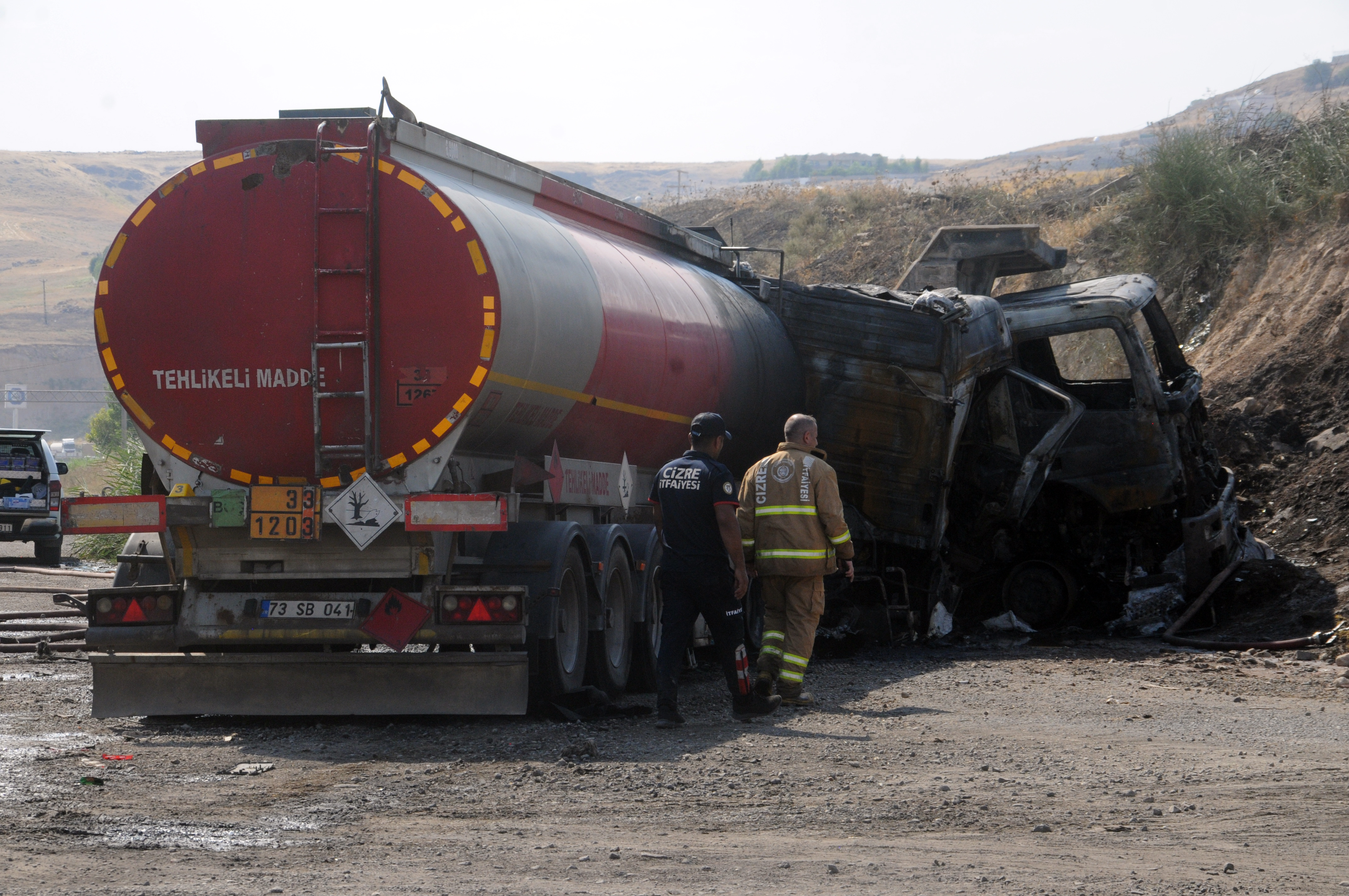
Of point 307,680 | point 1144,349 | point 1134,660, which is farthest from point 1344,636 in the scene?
point 307,680

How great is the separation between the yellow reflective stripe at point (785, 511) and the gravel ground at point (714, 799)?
1.14 metres

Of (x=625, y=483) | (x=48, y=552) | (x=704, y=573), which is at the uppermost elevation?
(x=625, y=483)

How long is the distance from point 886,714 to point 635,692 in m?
1.98

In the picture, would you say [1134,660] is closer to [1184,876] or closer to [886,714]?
[886,714]

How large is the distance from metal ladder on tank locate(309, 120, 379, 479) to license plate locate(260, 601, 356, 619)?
668 millimetres

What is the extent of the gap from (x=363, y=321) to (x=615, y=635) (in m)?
2.69

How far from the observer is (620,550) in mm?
8602

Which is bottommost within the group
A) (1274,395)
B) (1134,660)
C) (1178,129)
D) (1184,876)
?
(1134,660)

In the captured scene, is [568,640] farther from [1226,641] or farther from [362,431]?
[1226,641]

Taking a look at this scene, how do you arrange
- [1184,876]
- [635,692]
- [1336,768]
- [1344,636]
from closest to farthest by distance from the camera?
1. [1184,876]
2. [1336,768]
3. [635,692]
4. [1344,636]

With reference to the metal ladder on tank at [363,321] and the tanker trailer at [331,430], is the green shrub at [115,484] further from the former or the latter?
the metal ladder on tank at [363,321]

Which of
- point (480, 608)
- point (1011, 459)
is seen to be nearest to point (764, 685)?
point (480, 608)

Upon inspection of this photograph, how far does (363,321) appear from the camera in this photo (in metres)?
7.11

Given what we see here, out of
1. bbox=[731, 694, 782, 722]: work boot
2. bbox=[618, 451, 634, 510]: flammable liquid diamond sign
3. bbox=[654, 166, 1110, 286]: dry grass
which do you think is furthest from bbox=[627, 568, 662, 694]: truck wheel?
bbox=[654, 166, 1110, 286]: dry grass
